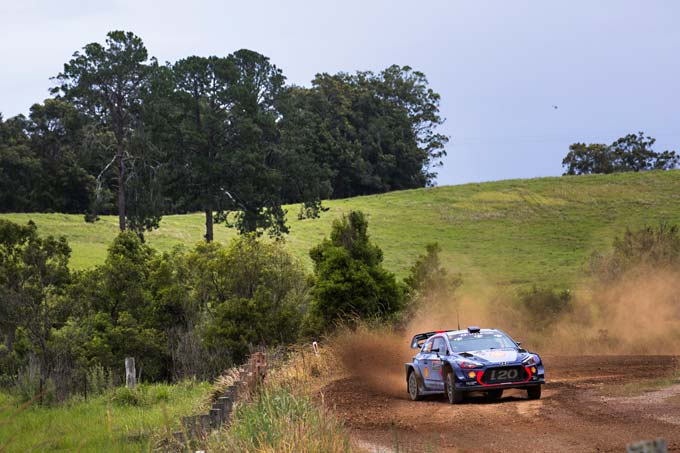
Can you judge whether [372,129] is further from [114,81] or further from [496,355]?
[496,355]

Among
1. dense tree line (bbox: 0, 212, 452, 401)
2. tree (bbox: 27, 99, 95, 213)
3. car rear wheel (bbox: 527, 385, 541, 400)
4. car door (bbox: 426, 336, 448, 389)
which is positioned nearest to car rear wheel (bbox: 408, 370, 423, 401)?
car door (bbox: 426, 336, 448, 389)

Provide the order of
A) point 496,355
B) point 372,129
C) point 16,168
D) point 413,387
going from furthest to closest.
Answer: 1. point 372,129
2. point 16,168
3. point 413,387
4. point 496,355

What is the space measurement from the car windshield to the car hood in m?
0.29

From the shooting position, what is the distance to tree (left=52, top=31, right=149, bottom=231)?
186ft

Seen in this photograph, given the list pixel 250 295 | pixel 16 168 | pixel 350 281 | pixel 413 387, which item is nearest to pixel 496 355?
pixel 413 387

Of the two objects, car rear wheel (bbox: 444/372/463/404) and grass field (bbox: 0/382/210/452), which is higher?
car rear wheel (bbox: 444/372/463/404)

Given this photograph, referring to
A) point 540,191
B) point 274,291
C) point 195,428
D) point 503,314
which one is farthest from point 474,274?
point 195,428

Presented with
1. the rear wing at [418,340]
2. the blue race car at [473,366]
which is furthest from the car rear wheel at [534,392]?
the rear wing at [418,340]

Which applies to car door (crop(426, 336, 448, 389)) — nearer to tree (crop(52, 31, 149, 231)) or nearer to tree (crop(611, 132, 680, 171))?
tree (crop(52, 31, 149, 231))

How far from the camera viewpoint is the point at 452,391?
1842 cm

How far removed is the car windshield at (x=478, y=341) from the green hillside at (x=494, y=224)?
Result: 3739cm

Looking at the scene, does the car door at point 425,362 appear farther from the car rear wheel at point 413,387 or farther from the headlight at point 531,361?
the headlight at point 531,361

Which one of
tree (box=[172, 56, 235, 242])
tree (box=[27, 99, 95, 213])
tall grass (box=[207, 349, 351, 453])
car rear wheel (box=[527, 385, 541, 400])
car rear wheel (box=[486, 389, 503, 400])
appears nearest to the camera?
tall grass (box=[207, 349, 351, 453])

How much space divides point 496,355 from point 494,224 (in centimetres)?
6802
